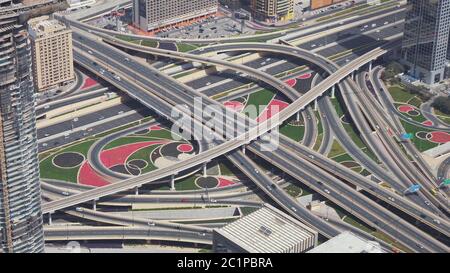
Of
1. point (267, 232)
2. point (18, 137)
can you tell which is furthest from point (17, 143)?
point (267, 232)

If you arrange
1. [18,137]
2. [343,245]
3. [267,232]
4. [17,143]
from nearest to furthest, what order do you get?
[343,245]
[18,137]
[17,143]
[267,232]

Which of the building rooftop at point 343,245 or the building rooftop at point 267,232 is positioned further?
the building rooftop at point 267,232

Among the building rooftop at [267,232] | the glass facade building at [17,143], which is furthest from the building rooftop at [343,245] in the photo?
the glass facade building at [17,143]

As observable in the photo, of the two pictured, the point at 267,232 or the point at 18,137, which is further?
the point at 267,232

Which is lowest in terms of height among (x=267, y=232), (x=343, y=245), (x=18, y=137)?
(x=267, y=232)

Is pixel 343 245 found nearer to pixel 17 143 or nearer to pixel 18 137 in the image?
pixel 18 137

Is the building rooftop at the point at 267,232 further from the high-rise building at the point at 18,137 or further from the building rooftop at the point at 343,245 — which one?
the high-rise building at the point at 18,137

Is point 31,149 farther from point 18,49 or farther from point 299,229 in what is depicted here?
point 299,229
